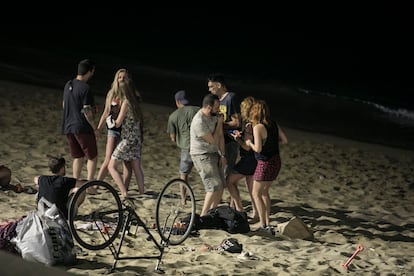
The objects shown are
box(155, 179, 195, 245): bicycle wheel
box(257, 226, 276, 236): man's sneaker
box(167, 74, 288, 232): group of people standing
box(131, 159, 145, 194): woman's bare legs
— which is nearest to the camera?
box(155, 179, 195, 245): bicycle wheel

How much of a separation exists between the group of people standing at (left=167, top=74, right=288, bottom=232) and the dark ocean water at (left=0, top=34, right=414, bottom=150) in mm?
9190

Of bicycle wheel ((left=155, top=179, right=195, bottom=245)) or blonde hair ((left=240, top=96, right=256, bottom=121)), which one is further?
blonde hair ((left=240, top=96, right=256, bottom=121))

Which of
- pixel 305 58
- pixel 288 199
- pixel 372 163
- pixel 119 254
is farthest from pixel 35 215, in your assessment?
pixel 305 58

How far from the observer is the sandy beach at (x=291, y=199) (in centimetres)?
778

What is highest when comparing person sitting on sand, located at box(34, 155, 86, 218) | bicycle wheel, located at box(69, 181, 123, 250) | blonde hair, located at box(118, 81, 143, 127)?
blonde hair, located at box(118, 81, 143, 127)

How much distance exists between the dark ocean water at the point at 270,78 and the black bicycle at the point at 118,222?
9.69m

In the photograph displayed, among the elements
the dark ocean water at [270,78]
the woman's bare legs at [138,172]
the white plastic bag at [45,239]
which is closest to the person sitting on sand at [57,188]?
the white plastic bag at [45,239]

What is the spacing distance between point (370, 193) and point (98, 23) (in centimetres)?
3935

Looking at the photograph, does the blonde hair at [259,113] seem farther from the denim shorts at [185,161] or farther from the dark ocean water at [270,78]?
the dark ocean water at [270,78]

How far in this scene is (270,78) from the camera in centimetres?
3516

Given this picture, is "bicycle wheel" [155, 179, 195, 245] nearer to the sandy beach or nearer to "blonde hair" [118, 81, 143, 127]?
the sandy beach

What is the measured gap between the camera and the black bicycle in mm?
7234

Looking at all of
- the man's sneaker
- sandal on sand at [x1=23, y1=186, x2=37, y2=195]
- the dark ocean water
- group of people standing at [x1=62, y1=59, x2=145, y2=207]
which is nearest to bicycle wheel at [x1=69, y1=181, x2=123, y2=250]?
group of people standing at [x1=62, y1=59, x2=145, y2=207]

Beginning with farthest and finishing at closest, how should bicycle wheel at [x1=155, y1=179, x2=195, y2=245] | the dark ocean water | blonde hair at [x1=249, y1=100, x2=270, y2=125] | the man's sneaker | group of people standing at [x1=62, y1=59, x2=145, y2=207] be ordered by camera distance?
the dark ocean water → group of people standing at [x1=62, y1=59, x2=145, y2=207] → the man's sneaker → blonde hair at [x1=249, y1=100, x2=270, y2=125] → bicycle wheel at [x1=155, y1=179, x2=195, y2=245]
